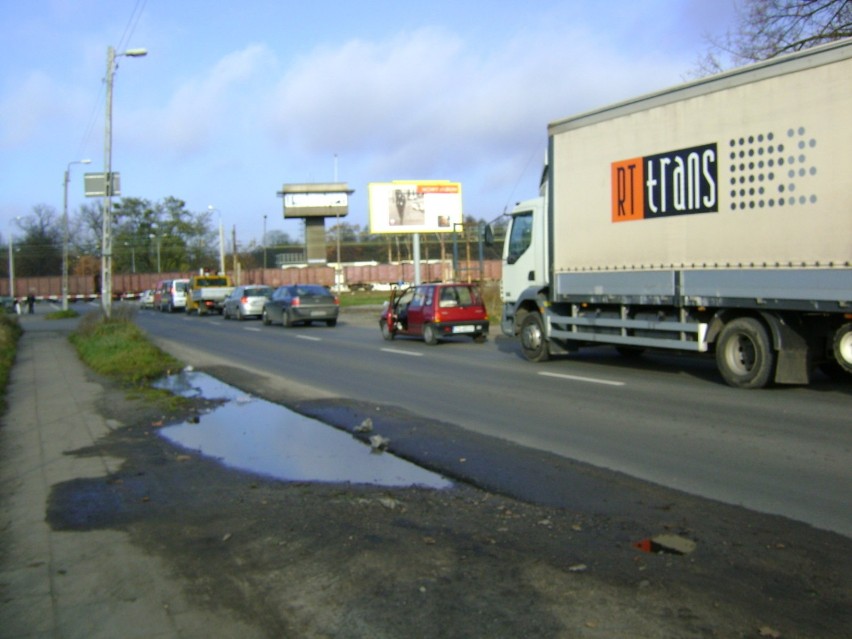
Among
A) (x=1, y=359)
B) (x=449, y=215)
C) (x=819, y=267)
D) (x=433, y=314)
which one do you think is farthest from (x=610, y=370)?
(x=449, y=215)

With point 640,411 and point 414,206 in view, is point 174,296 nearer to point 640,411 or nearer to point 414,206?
point 414,206

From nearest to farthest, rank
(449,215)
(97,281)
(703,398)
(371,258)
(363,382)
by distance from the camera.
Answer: (703,398) < (363,382) < (449,215) < (97,281) < (371,258)

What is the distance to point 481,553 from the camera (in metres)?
5.13

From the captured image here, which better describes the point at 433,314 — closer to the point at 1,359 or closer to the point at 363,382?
the point at 363,382

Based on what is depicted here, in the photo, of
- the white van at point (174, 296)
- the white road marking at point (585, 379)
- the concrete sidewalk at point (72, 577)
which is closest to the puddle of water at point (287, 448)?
the concrete sidewalk at point (72, 577)

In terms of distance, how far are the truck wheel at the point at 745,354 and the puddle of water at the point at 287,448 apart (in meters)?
5.62

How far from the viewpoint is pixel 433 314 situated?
21875mm

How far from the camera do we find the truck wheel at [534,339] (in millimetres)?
16109

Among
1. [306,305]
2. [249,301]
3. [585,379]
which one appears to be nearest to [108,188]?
[306,305]

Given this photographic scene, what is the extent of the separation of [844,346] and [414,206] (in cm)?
3476

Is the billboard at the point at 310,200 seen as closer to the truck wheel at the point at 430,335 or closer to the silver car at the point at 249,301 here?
the silver car at the point at 249,301

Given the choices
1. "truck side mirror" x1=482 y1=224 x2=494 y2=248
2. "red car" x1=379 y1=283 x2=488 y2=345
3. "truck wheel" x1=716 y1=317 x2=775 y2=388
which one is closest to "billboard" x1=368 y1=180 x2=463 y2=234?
"red car" x1=379 y1=283 x2=488 y2=345

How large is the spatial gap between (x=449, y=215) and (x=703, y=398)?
34001mm

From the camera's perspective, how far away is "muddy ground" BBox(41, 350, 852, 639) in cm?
415
